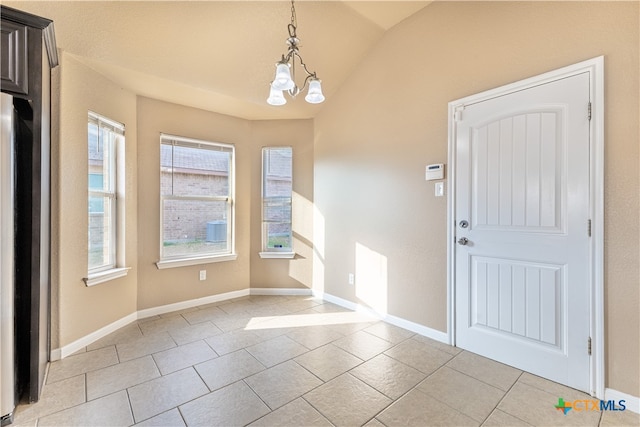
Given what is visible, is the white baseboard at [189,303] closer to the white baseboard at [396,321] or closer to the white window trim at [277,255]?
the white window trim at [277,255]

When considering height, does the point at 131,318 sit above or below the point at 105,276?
below

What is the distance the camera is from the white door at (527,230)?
1.86m

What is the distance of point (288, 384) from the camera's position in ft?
6.36

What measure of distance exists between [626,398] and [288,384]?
2036mm

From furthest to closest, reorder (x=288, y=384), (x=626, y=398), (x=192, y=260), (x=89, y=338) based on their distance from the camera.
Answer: (x=192, y=260), (x=89, y=338), (x=288, y=384), (x=626, y=398)

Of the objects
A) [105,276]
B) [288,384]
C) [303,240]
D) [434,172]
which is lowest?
[288,384]

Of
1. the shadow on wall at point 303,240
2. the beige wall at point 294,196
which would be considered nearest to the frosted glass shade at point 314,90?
the beige wall at point 294,196

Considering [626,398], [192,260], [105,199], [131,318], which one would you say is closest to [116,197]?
[105,199]

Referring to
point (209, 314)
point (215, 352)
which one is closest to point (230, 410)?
point (215, 352)

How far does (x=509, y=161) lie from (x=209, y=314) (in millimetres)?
3255

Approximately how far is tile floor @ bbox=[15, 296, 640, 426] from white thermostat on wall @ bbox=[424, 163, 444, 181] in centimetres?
147

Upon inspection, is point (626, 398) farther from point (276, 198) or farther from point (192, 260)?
point (192, 260)

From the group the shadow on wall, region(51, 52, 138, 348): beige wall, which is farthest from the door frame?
region(51, 52, 138, 348): beige wall

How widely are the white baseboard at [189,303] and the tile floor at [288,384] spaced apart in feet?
1.07
